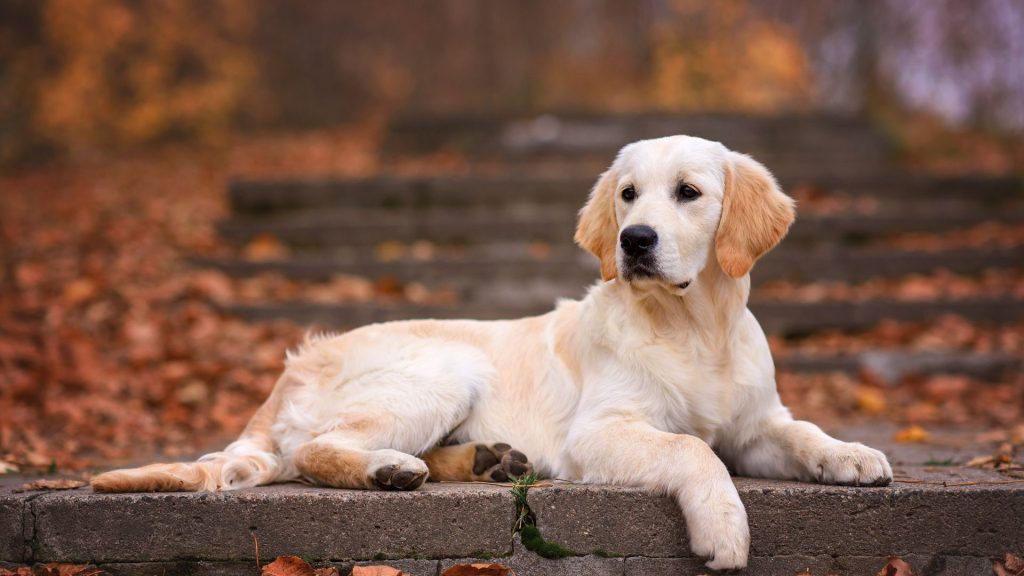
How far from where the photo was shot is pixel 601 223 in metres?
3.74

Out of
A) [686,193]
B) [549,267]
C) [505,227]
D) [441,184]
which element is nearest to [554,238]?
[505,227]

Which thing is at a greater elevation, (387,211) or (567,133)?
(567,133)

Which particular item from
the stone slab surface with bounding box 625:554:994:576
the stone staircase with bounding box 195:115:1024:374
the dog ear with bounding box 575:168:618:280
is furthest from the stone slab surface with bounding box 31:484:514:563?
the stone staircase with bounding box 195:115:1024:374

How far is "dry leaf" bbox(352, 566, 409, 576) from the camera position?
3076 millimetres

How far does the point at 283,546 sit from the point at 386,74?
51.4ft

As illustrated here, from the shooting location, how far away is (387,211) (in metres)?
9.90

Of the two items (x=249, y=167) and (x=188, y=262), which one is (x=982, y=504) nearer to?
(x=188, y=262)

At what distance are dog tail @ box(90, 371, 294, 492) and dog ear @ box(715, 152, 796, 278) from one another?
1927mm

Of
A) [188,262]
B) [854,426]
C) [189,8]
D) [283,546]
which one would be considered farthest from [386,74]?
[283,546]

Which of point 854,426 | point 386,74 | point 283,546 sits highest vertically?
point 386,74

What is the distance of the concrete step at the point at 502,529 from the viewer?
3.16 metres

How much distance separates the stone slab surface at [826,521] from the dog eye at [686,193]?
1.09 metres

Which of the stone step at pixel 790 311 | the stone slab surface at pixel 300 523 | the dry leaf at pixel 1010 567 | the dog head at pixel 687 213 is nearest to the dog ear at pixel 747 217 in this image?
the dog head at pixel 687 213

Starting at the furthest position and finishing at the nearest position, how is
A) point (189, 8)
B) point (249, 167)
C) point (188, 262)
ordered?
1. point (189, 8)
2. point (249, 167)
3. point (188, 262)
